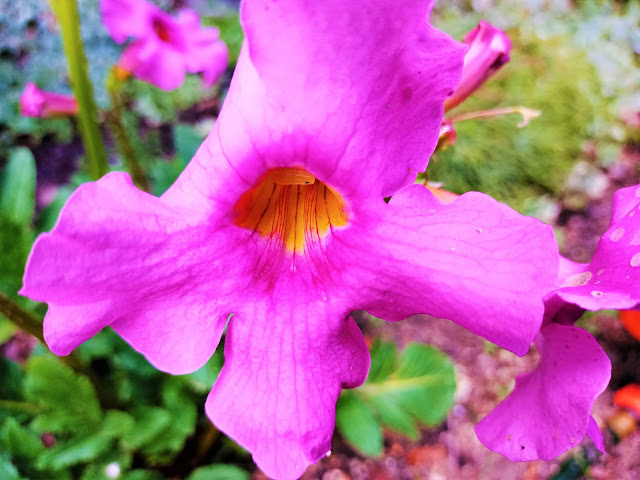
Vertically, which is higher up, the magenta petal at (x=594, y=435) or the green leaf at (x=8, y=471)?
the magenta petal at (x=594, y=435)

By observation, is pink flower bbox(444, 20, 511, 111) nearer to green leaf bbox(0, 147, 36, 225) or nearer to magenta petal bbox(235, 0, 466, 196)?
magenta petal bbox(235, 0, 466, 196)

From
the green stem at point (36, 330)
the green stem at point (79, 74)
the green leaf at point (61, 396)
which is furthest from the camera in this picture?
the green leaf at point (61, 396)

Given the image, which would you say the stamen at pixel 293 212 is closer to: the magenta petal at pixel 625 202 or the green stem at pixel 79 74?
the magenta petal at pixel 625 202

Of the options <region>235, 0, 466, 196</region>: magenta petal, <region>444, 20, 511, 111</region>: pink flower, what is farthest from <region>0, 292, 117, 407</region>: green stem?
<region>444, 20, 511, 111</region>: pink flower

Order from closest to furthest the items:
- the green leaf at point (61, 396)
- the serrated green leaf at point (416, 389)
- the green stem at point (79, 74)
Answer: the green stem at point (79, 74), the green leaf at point (61, 396), the serrated green leaf at point (416, 389)

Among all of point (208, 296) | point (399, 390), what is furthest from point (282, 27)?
point (399, 390)

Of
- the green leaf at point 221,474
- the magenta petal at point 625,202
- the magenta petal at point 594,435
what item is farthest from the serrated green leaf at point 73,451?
the magenta petal at point 625,202
